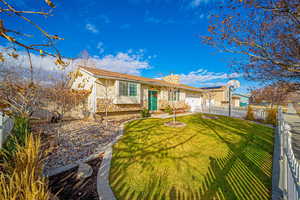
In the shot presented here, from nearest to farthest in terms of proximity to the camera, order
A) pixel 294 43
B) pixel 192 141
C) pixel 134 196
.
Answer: pixel 134 196, pixel 294 43, pixel 192 141

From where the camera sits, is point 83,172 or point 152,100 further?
point 152,100

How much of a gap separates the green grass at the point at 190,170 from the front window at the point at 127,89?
552 cm

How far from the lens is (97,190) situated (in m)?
2.34

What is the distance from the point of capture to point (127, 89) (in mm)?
10023

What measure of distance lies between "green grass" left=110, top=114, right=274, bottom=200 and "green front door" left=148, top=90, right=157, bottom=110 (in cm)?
763

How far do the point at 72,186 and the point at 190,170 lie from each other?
9.01ft

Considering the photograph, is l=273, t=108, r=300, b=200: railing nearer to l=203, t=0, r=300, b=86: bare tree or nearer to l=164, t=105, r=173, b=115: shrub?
l=203, t=0, r=300, b=86: bare tree

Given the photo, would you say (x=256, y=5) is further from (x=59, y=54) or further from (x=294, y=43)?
(x=59, y=54)

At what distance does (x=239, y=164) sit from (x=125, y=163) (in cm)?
327

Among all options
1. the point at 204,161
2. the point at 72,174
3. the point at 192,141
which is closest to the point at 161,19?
the point at 192,141

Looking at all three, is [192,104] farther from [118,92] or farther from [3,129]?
[3,129]

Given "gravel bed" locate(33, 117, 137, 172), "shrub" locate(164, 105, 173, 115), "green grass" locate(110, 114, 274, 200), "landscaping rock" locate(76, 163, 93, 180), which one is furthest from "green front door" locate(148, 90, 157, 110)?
"landscaping rock" locate(76, 163, 93, 180)

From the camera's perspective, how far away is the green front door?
12.3 meters

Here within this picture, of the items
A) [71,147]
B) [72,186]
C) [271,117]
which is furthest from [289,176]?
[271,117]
